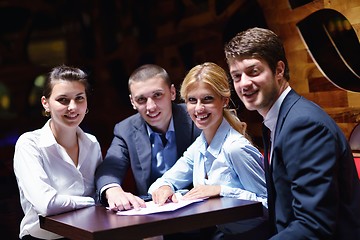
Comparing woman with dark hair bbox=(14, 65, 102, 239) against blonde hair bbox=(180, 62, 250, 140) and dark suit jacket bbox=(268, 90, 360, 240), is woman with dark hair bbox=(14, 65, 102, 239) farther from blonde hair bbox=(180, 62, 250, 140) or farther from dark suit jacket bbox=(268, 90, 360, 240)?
dark suit jacket bbox=(268, 90, 360, 240)

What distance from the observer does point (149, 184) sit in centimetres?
330

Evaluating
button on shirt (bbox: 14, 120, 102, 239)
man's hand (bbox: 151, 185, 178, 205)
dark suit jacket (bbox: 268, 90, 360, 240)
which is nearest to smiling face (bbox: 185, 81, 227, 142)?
man's hand (bbox: 151, 185, 178, 205)

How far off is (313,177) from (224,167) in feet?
2.81

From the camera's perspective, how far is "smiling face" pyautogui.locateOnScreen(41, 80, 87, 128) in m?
3.00

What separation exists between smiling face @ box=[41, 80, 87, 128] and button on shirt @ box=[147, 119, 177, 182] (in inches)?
19.0

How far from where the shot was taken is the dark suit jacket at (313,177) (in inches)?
82.7

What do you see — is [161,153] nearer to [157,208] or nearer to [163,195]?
[163,195]

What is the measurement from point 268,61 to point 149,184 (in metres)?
1.20

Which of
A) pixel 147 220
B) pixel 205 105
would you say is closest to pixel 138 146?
pixel 205 105

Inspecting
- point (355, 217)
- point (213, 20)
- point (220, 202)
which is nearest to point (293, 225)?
point (355, 217)

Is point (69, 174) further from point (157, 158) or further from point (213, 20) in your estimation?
point (213, 20)

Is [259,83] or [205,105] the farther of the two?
[205,105]

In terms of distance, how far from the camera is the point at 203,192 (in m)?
2.77

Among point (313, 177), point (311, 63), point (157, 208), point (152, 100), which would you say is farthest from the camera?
point (311, 63)
